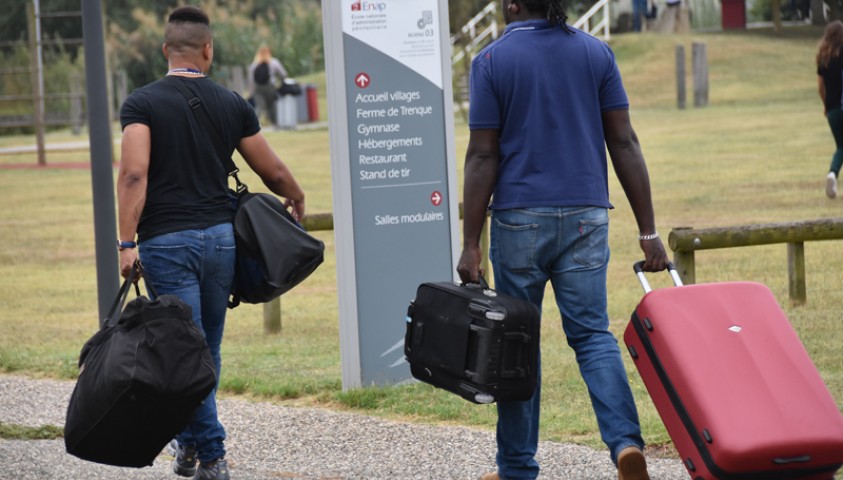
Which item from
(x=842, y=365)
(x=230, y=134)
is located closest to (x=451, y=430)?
(x=230, y=134)

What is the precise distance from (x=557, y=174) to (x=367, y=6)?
2.78m

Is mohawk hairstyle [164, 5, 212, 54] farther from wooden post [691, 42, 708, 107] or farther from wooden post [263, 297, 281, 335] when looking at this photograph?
wooden post [691, 42, 708, 107]

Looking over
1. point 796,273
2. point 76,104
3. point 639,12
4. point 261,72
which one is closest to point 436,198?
point 796,273

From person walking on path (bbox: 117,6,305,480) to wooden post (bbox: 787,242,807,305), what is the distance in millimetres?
4978

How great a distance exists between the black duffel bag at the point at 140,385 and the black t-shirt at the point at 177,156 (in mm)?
429

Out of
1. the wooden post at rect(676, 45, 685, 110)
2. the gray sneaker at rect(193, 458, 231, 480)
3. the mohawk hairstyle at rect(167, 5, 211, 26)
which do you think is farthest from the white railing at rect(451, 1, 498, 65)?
the gray sneaker at rect(193, 458, 231, 480)

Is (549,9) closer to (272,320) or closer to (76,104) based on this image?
(272,320)

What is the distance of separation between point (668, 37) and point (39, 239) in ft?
91.0

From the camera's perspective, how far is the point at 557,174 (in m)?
4.66

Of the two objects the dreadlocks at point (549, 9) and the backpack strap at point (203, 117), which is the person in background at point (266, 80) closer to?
the backpack strap at point (203, 117)

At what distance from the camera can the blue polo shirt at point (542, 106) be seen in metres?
4.64

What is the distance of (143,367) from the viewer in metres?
4.63

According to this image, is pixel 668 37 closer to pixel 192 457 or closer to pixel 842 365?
pixel 842 365

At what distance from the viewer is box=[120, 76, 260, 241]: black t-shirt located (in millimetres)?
5055
